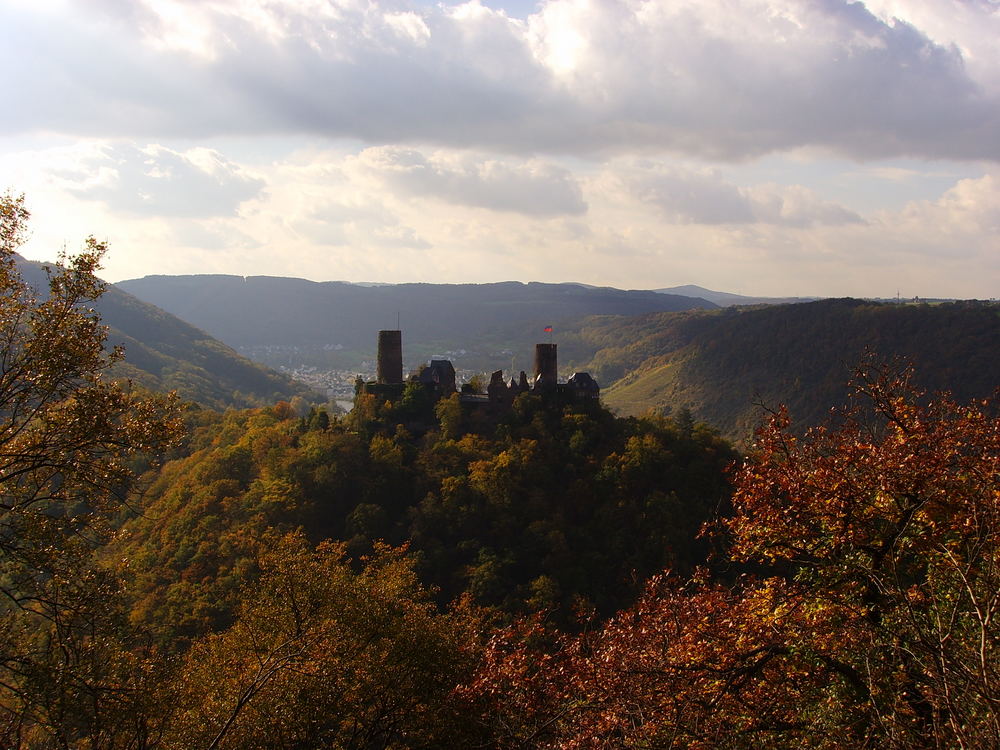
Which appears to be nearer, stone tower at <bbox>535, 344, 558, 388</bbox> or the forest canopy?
the forest canopy

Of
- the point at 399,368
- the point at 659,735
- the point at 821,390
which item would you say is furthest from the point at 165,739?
the point at 821,390

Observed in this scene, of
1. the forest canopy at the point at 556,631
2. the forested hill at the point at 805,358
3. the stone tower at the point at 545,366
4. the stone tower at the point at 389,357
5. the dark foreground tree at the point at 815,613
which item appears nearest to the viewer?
the forest canopy at the point at 556,631

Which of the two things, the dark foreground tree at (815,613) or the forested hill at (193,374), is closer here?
the dark foreground tree at (815,613)

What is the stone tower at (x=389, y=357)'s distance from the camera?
187 ft

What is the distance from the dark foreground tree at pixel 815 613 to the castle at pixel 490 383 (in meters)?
41.9

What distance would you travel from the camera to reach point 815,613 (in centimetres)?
1065

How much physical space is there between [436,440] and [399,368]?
852 centimetres

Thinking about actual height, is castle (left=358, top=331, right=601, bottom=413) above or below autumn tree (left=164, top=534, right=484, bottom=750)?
above

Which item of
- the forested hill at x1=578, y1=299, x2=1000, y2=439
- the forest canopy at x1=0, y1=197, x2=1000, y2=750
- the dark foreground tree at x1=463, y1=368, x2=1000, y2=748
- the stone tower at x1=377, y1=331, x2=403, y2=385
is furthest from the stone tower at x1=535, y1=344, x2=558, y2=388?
the forested hill at x1=578, y1=299, x2=1000, y2=439

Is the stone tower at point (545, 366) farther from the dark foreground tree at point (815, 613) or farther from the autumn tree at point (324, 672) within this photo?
the dark foreground tree at point (815, 613)

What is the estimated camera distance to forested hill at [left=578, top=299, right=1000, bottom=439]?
114 metres

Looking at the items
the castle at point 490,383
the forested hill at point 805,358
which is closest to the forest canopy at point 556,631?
the castle at point 490,383

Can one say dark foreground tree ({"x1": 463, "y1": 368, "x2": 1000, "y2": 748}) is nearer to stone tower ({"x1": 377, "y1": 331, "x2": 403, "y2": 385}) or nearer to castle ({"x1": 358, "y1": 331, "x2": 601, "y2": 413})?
castle ({"x1": 358, "y1": 331, "x2": 601, "y2": 413})

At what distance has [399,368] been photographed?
57875 millimetres
